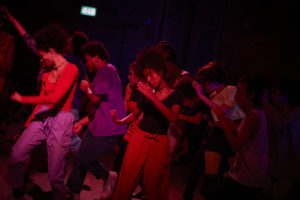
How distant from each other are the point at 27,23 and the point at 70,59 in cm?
455

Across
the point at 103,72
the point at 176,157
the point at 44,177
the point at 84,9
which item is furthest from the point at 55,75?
the point at 84,9

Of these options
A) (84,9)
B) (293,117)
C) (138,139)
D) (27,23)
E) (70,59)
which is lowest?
(138,139)

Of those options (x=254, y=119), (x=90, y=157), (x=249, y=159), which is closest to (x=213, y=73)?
(x=254, y=119)

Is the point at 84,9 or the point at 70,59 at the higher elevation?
Answer: the point at 84,9

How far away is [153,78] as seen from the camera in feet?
7.89

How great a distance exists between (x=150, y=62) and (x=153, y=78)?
15 centimetres

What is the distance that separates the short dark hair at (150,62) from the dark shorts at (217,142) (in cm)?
101

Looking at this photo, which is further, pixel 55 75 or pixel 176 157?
pixel 176 157

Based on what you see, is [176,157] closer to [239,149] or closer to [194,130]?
[194,130]

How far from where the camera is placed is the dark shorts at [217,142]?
116 inches

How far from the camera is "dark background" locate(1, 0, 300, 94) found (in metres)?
5.15

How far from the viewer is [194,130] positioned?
6152 mm

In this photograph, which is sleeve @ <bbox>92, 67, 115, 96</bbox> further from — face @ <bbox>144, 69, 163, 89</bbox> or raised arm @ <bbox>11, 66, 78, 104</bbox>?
face @ <bbox>144, 69, 163, 89</bbox>

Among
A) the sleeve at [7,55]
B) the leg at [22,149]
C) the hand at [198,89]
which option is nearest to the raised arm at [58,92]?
the leg at [22,149]
